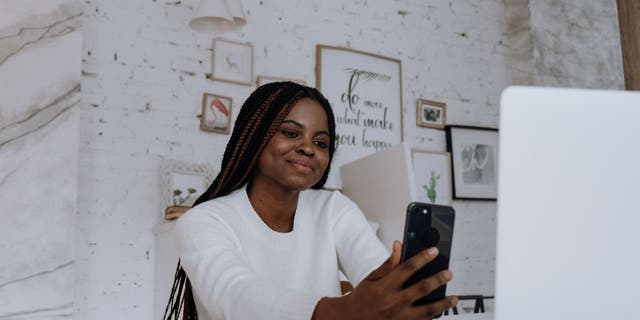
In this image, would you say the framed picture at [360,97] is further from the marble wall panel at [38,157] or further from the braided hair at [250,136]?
the braided hair at [250,136]

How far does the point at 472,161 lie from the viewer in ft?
13.1

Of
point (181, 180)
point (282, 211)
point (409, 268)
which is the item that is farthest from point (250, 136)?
point (181, 180)

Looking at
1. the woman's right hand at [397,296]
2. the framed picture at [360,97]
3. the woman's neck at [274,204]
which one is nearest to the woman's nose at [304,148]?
the woman's neck at [274,204]

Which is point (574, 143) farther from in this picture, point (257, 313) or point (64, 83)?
point (64, 83)

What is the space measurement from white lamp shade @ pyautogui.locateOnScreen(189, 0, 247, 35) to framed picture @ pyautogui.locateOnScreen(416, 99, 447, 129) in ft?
4.48

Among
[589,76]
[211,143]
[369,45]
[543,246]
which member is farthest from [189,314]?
[589,76]

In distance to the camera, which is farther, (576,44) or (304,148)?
(576,44)

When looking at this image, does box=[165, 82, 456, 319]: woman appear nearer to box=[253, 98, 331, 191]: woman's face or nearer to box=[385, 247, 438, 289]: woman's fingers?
box=[253, 98, 331, 191]: woman's face

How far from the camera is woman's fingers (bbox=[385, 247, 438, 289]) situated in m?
0.82

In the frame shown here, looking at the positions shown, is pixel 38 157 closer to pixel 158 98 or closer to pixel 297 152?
pixel 158 98

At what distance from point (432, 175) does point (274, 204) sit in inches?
89.9

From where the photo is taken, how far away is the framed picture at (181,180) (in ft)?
9.77

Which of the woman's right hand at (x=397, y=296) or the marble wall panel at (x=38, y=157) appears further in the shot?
the marble wall panel at (x=38, y=157)

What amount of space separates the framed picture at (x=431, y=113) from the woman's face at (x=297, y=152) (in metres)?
2.19
